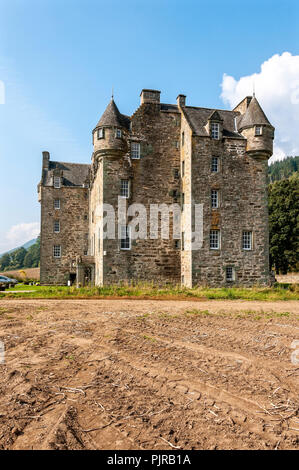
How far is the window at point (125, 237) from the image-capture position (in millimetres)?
26344

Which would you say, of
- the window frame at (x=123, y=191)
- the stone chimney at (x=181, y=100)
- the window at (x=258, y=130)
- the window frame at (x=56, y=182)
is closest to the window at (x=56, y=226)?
the window frame at (x=56, y=182)

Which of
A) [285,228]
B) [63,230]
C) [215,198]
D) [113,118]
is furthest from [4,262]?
[215,198]

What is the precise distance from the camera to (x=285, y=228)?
1672 inches

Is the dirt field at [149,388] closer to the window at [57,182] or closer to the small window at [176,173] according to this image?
the small window at [176,173]

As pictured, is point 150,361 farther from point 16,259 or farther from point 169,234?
point 16,259

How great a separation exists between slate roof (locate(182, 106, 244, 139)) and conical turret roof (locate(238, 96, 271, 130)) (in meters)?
0.97

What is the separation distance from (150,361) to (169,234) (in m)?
20.8

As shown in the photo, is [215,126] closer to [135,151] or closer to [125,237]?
[135,151]

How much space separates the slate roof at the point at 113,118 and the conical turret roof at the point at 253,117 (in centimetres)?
957

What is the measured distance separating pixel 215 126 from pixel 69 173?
24.1 meters

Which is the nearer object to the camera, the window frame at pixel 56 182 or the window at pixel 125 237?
the window at pixel 125 237

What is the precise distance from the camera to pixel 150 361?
7.16 meters

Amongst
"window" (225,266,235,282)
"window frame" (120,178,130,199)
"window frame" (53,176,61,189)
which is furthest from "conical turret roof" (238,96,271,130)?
"window frame" (53,176,61,189)

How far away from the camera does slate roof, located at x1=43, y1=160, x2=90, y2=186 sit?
43.7 metres
